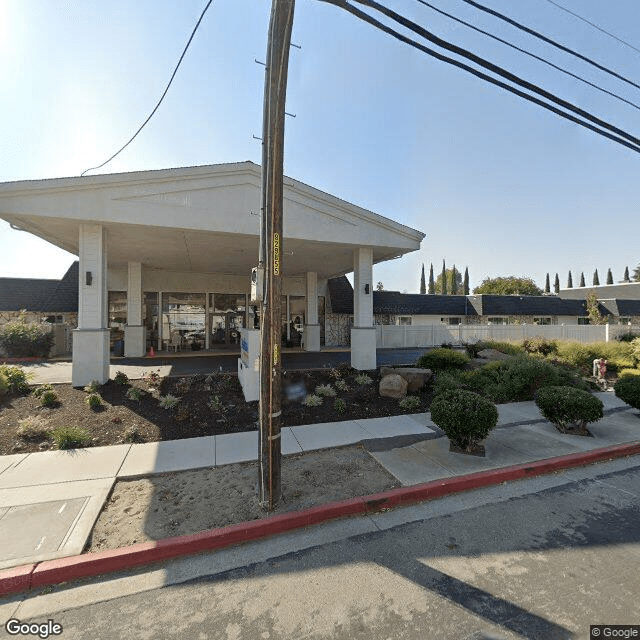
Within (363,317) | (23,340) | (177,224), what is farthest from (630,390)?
(23,340)

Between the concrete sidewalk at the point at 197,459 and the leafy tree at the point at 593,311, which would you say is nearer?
the concrete sidewalk at the point at 197,459

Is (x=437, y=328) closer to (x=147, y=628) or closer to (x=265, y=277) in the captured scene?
(x=265, y=277)

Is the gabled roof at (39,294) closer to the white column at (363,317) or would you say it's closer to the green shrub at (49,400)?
the green shrub at (49,400)

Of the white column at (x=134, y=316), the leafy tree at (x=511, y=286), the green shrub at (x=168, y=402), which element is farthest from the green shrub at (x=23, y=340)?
the leafy tree at (x=511, y=286)

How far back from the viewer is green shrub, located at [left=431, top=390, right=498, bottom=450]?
224 inches

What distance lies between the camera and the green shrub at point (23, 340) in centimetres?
1600

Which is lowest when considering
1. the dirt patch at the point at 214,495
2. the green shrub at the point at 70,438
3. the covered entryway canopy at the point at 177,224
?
the dirt patch at the point at 214,495

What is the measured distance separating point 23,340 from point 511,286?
62.6 m

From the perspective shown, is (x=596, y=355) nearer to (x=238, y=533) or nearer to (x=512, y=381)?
(x=512, y=381)

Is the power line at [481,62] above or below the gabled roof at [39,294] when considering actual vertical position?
above

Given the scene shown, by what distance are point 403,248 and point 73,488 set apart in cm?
1141

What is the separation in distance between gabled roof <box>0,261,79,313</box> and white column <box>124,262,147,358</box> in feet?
18.1

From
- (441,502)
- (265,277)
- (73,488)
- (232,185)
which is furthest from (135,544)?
(232,185)

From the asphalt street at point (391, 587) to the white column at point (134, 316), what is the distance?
15.7 meters
